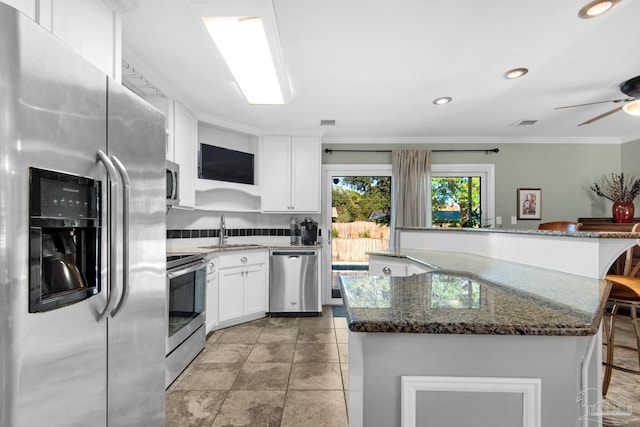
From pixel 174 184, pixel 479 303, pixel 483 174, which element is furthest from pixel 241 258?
pixel 483 174

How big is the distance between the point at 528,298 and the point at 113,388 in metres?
1.40

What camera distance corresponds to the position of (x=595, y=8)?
1770 millimetres

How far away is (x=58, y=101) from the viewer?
0.83 meters

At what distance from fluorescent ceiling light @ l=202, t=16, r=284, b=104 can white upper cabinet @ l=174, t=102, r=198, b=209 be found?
2.84ft

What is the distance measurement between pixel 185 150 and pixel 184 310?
63.2 inches

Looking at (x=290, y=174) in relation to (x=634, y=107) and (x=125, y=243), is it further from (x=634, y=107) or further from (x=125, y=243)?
(x=634, y=107)

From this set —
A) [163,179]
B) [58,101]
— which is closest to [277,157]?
[163,179]

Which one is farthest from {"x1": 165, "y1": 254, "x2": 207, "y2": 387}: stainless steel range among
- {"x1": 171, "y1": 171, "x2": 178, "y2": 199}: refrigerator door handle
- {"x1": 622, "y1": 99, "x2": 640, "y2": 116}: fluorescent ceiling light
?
{"x1": 622, "y1": 99, "x2": 640, "y2": 116}: fluorescent ceiling light

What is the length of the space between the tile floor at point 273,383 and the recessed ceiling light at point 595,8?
231 cm

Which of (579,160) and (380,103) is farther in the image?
(579,160)

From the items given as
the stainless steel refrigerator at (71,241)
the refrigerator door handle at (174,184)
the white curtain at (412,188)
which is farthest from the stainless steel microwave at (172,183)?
the white curtain at (412,188)

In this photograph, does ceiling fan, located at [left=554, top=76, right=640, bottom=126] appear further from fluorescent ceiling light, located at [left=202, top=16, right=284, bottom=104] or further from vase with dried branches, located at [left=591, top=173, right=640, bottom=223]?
fluorescent ceiling light, located at [left=202, top=16, right=284, bottom=104]

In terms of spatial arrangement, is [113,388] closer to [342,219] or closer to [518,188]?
[342,219]

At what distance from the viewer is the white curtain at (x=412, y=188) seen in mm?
4359
